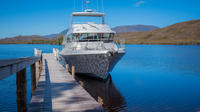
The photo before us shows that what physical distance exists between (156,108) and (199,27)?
166 m

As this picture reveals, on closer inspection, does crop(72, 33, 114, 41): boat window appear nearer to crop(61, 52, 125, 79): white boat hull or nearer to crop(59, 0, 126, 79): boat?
crop(59, 0, 126, 79): boat

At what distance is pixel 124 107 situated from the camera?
1219 cm

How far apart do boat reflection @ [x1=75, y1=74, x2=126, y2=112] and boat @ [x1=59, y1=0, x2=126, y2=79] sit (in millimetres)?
719

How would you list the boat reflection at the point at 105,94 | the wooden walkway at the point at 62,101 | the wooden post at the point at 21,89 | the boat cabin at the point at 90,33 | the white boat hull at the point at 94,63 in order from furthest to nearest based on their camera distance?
the boat cabin at the point at 90,33
the white boat hull at the point at 94,63
the boat reflection at the point at 105,94
the wooden post at the point at 21,89
the wooden walkway at the point at 62,101

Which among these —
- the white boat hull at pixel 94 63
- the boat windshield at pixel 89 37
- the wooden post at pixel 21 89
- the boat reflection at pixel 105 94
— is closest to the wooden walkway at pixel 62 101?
the wooden post at pixel 21 89

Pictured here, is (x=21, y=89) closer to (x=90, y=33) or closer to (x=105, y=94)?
(x=105, y=94)

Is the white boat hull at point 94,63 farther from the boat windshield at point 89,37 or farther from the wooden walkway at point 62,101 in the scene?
the wooden walkway at point 62,101

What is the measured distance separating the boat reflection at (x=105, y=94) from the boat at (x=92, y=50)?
719 mm

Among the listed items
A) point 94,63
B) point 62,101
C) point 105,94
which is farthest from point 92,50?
point 62,101

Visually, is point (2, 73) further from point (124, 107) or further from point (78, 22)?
point (78, 22)

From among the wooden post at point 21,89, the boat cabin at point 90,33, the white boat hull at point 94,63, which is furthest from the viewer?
the boat cabin at point 90,33

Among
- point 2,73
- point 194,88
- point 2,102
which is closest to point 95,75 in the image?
point 2,102

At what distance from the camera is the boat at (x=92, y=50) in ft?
53.2

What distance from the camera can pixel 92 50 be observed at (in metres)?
16.5
